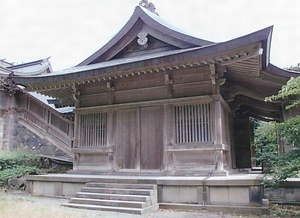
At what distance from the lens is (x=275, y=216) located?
6.29 metres

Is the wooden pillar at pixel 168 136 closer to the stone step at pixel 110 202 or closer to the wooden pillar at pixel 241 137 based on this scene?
the stone step at pixel 110 202

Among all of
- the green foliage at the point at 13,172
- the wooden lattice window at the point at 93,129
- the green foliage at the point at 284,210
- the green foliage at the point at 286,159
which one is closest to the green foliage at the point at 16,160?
the green foliage at the point at 13,172

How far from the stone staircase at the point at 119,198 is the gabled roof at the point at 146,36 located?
187 inches

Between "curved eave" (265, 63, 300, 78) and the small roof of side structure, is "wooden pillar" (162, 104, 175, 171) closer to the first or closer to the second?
the small roof of side structure

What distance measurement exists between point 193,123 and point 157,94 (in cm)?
158

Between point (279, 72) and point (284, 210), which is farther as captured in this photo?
point (279, 72)

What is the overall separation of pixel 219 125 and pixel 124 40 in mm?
4630

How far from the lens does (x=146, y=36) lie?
33.0 feet

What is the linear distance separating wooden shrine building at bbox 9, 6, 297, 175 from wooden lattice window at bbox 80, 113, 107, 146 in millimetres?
36

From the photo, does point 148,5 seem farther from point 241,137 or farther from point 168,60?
point 241,137

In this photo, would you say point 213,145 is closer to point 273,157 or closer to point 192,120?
point 192,120

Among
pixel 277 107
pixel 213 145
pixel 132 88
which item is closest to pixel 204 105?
pixel 213 145

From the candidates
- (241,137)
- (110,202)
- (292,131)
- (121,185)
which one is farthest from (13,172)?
(292,131)

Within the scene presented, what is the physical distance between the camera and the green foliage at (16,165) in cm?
1108
